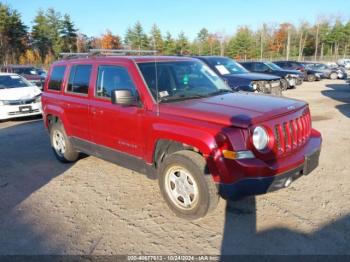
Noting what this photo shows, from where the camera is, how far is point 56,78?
247 inches

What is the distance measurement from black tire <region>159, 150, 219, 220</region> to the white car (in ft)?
28.9

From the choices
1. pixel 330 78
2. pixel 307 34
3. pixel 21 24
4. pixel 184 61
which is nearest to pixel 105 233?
pixel 184 61

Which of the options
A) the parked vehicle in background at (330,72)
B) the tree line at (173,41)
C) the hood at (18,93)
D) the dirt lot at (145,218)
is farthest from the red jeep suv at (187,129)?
the tree line at (173,41)

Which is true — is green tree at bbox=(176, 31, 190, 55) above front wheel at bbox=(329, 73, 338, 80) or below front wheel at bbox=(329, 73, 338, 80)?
above

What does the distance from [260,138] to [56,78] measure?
433 cm

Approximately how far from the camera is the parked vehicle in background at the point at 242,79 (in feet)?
34.9

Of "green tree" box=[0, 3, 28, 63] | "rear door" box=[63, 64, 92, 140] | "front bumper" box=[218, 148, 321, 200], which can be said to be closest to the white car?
"rear door" box=[63, 64, 92, 140]

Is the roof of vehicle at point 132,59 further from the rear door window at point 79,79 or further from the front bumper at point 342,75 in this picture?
the front bumper at point 342,75

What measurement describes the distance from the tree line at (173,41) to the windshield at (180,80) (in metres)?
44.0

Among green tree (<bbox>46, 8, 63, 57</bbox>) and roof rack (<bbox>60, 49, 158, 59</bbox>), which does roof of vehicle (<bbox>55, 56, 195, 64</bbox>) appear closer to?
roof rack (<bbox>60, 49, 158, 59</bbox>)

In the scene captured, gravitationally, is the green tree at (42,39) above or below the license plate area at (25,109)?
above

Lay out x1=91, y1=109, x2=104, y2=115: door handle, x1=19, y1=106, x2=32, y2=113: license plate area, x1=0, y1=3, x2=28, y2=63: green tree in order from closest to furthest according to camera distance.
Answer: x1=91, y1=109, x2=104, y2=115: door handle < x1=19, y1=106, x2=32, y2=113: license plate area < x1=0, y1=3, x2=28, y2=63: green tree

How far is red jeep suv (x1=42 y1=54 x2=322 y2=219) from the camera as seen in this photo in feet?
11.4

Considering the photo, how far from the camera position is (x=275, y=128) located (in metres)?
3.64
